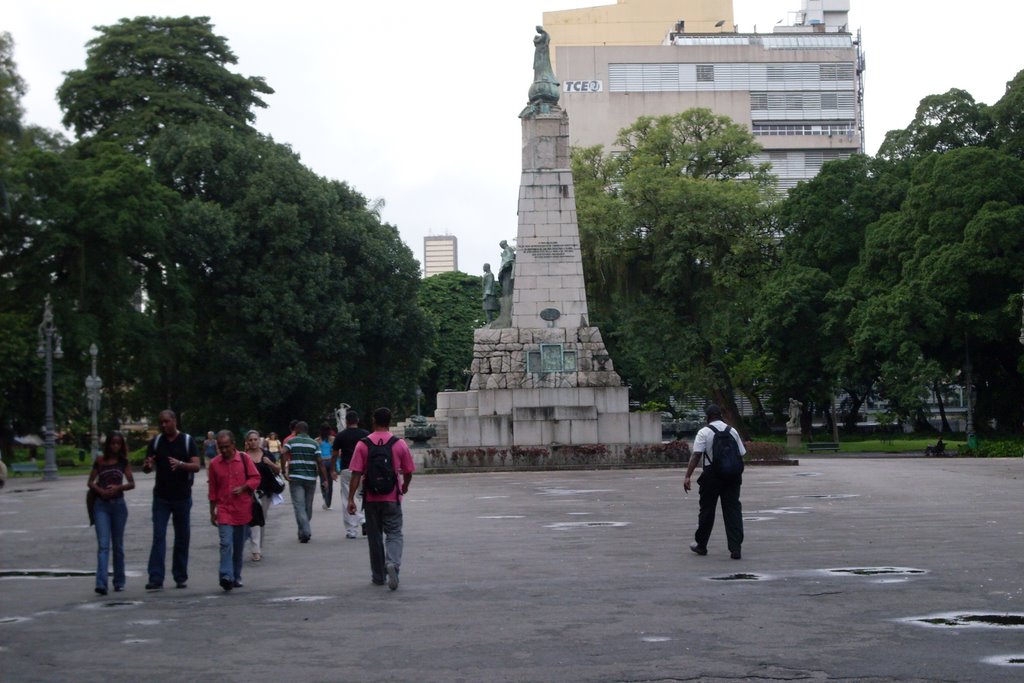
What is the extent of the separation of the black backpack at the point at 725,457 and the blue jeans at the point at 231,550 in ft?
15.0

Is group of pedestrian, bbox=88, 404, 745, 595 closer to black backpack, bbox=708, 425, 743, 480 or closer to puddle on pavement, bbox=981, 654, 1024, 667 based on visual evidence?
black backpack, bbox=708, 425, 743, 480

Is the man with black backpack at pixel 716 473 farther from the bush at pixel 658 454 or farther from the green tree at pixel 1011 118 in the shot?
the green tree at pixel 1011 118

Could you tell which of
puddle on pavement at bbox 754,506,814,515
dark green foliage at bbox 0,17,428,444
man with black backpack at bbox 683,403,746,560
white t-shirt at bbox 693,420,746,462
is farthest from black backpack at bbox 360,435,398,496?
dark green foliage at bbox 0,17,428,444

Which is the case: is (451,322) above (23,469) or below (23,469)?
above

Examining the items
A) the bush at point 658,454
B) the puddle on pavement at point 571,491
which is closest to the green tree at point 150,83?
the bush at point 658,454

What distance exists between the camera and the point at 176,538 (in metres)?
12.8

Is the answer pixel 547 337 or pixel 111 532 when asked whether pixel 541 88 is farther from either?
pixel 111 532

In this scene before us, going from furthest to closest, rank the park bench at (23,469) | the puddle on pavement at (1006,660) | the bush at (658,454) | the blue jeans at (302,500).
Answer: the park bench at (23,469) → the bush at (658,454) → the blue jeans at (302,500) → the puddle on pavement at (1006,660)

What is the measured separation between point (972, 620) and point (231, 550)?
20.6ft

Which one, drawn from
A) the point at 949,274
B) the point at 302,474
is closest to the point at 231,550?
the point at 302,474

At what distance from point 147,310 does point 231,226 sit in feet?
19.1

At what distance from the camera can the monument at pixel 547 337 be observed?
37.8 metres

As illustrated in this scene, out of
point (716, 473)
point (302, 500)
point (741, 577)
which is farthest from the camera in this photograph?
point (302, 500)

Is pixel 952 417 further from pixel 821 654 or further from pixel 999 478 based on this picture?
pixel 821 654
